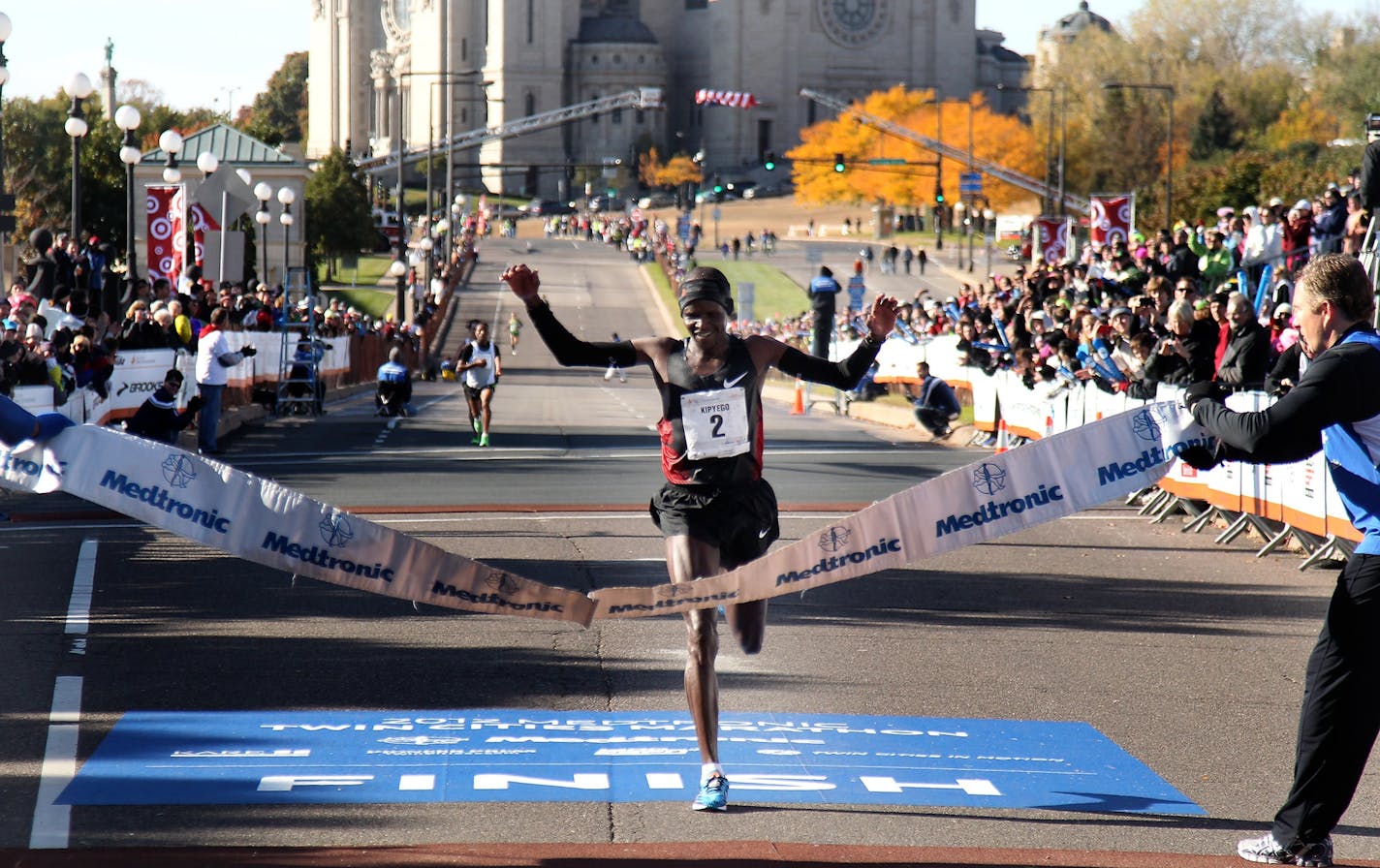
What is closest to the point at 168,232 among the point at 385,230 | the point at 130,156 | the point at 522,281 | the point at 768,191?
the point at 130,156

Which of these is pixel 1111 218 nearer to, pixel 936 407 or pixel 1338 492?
pixel 936 407

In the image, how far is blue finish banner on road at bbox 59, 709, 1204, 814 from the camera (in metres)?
7.09

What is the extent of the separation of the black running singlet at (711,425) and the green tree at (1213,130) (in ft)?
309

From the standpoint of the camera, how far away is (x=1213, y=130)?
97.1 metres

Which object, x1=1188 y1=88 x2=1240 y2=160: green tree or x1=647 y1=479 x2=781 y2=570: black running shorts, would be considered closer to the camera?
x1=647 y1=479 x2=781 y2=570: black running shorts

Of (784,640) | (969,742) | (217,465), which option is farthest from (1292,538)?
(217,465)

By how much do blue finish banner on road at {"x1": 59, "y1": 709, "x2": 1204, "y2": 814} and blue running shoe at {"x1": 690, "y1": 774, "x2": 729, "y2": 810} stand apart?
0.73 feet

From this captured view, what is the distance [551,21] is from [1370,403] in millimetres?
A: 172882

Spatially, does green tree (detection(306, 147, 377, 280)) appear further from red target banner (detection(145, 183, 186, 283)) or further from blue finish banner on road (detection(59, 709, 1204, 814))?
blue finish banner on road (detection(59, 709, 1204, 814))

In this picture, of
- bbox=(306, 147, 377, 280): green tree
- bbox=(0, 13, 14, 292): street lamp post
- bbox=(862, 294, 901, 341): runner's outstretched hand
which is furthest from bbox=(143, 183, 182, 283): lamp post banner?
bbox=(306, 147, 377, 280): green tree

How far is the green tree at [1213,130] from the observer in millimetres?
96750

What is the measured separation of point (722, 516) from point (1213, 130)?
9559cm

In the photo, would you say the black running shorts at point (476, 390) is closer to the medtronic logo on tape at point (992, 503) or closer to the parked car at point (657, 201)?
the medtronic logo on tape at point (992, 503)

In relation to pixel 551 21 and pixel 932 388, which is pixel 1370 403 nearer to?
pixel 932 388
